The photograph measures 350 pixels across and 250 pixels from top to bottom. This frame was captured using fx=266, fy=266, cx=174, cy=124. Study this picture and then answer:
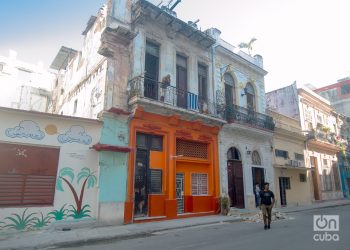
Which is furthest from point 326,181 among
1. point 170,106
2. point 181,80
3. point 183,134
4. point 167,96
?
point 170,106

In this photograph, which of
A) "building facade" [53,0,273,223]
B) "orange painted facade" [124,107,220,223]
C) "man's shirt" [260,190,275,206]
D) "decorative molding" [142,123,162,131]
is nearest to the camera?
"man's shirt" [260,190,275,206]

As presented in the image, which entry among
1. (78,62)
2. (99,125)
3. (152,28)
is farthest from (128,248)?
(78,62)

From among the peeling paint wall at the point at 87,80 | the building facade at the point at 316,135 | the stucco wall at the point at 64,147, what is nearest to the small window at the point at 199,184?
the stucco wall at the point at 64,147

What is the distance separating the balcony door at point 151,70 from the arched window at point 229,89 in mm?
5552

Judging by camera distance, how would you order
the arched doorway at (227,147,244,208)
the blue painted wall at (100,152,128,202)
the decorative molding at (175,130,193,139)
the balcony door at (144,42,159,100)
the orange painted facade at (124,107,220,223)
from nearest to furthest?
the blue painted wall at (100,152,128,202) < the orange painted facade at (124,107,220,223) < the balcony door at (144,42,159,100) < the decorative molding at (175,130,193,139) < the arched doorway at (227,147,244,208)

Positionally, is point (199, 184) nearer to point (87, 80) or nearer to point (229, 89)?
point (229, 89)

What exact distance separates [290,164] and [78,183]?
15796 millimetres

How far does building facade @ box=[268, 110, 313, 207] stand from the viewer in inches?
746

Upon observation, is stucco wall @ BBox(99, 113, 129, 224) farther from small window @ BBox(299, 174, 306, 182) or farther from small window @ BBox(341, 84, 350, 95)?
small window @ BBox(341, 84, 350, 95)

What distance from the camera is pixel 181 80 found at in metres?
14.7

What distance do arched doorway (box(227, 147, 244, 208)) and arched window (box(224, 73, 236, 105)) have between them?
10.6 ft

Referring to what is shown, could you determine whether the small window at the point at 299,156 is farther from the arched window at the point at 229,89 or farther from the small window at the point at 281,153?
the arched window at the point at 229,89

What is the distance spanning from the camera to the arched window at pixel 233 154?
15.8 meters

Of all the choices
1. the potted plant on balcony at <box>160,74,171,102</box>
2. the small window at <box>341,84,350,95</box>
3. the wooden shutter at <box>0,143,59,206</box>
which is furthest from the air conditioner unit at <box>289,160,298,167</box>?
the small window at <box>341,84,350,95</box>
